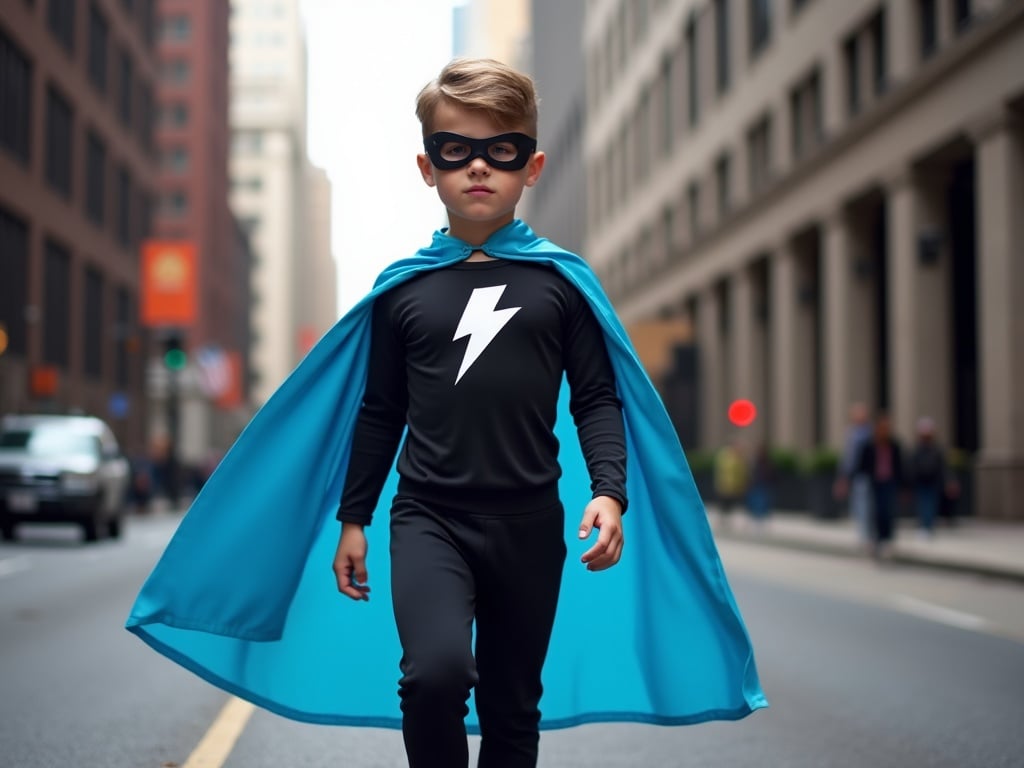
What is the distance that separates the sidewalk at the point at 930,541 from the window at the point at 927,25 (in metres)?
8.87

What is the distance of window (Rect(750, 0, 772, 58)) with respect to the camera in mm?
36156

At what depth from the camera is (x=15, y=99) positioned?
37812 millimetres

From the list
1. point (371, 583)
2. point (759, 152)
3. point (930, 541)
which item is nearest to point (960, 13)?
point (930, 541)

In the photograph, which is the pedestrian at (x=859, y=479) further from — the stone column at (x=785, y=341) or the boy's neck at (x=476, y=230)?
the boy's neck at (x=476, y=230)

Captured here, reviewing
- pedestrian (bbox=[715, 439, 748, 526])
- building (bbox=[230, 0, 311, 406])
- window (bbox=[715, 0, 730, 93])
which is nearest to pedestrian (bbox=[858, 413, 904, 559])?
pedestrian (bbox=[715, 439, 748, 526])

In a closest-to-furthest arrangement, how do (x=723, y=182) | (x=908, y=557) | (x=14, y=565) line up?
(x=14, y=565)
(x=908, y=557)
(x=723, y=182)

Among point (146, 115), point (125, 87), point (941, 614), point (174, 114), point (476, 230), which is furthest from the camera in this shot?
point (174, 114)

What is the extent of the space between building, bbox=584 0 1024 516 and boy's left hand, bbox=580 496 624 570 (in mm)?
20664

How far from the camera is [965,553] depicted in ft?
55.7

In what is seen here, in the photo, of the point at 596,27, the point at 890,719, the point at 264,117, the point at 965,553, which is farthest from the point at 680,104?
the point at 264,117

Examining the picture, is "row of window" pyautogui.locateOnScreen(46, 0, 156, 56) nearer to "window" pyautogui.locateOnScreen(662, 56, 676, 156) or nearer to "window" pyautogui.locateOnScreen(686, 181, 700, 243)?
"window" pyautogui.locateOnScreen(662, 56, 676, 156)

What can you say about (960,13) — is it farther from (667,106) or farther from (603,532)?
(667,106)

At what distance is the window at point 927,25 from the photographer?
85.5ft

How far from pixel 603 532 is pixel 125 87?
175ft
